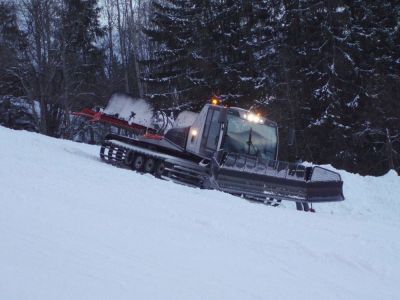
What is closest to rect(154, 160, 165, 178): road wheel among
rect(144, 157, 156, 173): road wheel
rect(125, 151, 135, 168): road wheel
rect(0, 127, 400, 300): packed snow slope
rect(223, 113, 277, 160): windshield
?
rect(144, 157, 156, 173): road wheel

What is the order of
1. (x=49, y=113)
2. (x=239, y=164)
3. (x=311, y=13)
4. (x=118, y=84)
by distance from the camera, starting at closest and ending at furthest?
1. (x=239, y=164)
2. (x=311, y=13)
3. (x=49, y=113)
4. (x=118, y=84)

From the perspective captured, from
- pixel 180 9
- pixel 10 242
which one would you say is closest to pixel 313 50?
pixel 180 9

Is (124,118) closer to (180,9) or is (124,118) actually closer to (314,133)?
(314,133)

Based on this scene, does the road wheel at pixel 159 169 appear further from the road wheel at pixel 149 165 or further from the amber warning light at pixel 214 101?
the amber warning light at pixel 214 101

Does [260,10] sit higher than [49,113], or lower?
higher

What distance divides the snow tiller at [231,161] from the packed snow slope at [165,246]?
2.66 meters

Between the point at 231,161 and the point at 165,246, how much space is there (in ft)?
21.0

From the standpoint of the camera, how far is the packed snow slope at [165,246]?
3.74 metres

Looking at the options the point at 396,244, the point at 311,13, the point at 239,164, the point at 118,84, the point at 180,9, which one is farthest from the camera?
the point at 118,84

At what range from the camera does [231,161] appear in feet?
36.5

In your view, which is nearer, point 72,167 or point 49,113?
point 72,167

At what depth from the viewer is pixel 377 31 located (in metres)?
21.4

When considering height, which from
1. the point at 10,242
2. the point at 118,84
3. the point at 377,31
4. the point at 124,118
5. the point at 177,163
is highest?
the point at 377,31

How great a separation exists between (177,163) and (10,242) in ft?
25.0
